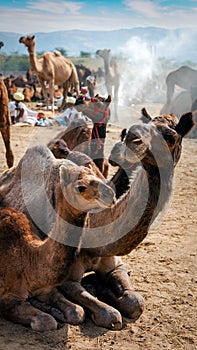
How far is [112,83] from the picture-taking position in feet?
71.3

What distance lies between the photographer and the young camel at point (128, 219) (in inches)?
124

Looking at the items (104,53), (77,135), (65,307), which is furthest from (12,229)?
(104,53)

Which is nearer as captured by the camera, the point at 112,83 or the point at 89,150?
the point at 89,150

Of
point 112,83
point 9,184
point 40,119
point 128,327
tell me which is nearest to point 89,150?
point 9,184

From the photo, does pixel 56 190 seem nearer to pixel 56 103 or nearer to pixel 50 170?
pixel 50 170

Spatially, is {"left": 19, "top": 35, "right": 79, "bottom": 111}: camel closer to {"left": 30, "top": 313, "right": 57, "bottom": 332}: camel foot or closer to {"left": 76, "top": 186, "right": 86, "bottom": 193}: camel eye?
{"left": 30, "top": 313, "right": 57, "bottom": 332}: camel foot

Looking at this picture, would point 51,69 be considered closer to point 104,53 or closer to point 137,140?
point 104,53

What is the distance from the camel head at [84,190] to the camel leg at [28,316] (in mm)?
813

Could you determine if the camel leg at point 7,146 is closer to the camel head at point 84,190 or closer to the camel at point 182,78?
the camel head at point 84,190

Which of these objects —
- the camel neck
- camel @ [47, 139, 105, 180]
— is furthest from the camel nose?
camel @ [47, 139, 105, 180]

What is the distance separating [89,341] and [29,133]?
1043cm

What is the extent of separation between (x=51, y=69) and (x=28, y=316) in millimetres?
16900

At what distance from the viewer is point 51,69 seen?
1948cm

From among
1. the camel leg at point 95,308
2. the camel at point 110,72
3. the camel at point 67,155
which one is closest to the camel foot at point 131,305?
the camel leg at point 95,308
